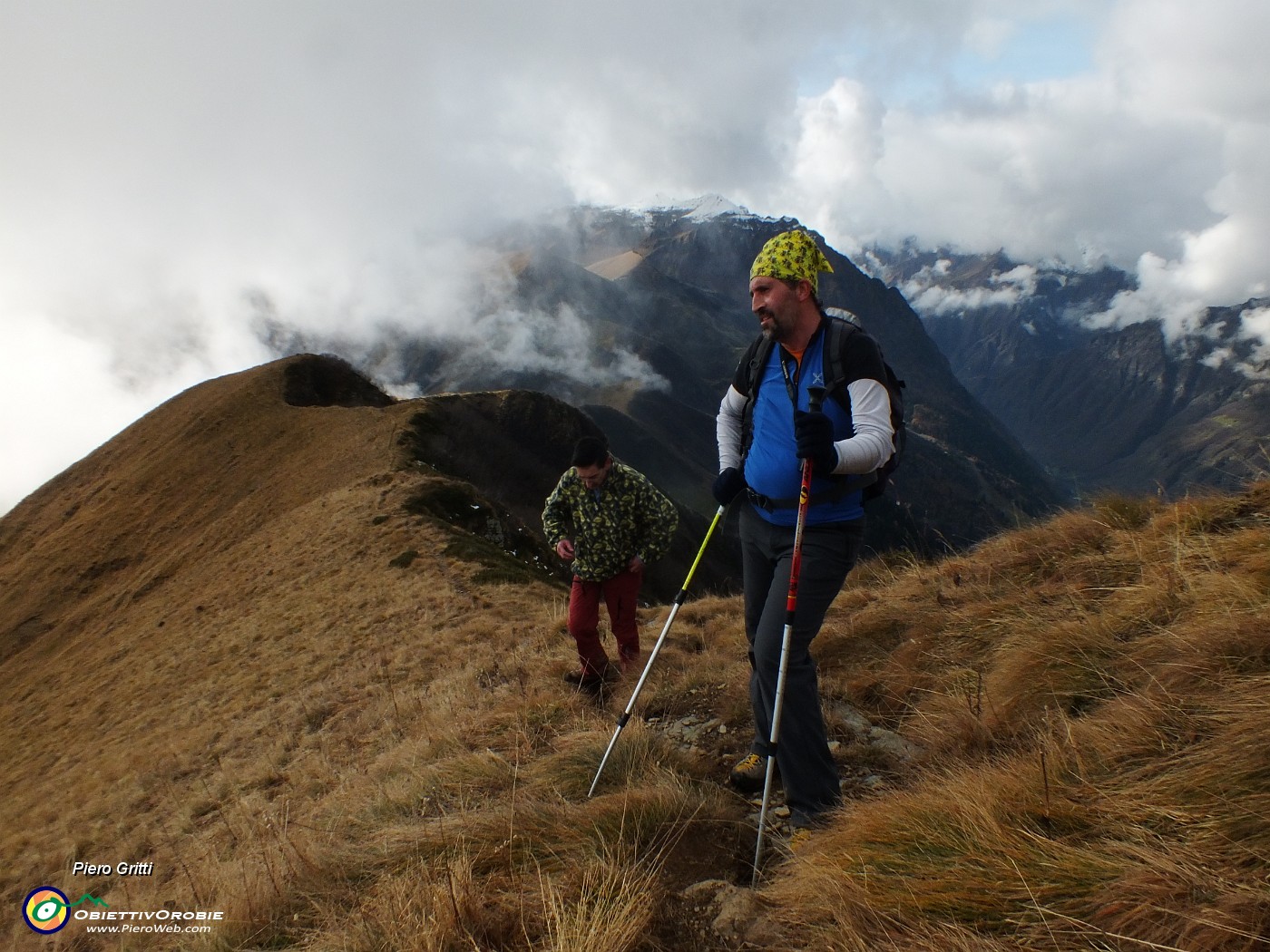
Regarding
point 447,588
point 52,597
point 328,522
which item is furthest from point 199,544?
point 447,588

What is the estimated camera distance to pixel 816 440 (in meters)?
3.40

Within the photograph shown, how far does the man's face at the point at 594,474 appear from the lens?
6859 millimetres

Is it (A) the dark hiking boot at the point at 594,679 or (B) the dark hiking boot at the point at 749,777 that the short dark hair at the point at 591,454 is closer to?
(A) the dark hiking boot at the point at 594,679

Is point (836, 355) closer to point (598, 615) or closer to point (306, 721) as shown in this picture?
point (598, 615)

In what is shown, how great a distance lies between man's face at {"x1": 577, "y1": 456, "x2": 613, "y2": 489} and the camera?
270 inches

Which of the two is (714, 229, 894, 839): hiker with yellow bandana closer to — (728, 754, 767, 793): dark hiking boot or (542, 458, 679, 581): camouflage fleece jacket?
(728, 754, 767, 793): dark hiking boot

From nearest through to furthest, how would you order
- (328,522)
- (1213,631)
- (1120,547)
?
(1213,631) → (1120,547) → (328,522)

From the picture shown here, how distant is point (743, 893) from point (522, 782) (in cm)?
175

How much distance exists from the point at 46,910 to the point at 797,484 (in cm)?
909

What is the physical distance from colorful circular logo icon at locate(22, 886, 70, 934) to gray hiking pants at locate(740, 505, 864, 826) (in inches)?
244

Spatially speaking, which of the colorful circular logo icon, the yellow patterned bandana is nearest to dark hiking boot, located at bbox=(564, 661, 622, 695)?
the yellow patterned bandana

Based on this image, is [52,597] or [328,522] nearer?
[328,522]

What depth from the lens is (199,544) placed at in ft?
99.9

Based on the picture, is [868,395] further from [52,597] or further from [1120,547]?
[52,597]
